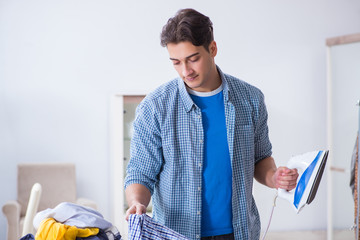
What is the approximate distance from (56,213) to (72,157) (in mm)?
2880

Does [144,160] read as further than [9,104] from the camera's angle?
No

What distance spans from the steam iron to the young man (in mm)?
38

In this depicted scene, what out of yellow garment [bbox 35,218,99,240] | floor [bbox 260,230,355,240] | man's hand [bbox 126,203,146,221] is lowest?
floor [bbox 260,230,355,240]

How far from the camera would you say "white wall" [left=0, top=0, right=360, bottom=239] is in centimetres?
456

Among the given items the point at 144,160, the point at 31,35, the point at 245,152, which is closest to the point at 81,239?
the point at 144,160

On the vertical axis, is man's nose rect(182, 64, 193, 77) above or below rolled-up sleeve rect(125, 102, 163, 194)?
above

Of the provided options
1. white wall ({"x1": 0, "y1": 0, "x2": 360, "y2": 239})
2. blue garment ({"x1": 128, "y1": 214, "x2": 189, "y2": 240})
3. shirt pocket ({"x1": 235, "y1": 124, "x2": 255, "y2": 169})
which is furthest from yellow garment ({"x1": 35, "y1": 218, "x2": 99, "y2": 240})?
white wall ({"x1": 0, "y1": 0, "x2": 360, "y2": 239})

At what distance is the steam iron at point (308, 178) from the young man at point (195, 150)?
4 cm

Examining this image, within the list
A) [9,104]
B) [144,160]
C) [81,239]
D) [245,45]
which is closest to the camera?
[144,160]

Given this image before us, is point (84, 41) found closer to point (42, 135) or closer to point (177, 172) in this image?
point (42, 135)

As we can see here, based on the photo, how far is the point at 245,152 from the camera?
166 cm

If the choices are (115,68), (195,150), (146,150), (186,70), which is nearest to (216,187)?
(195,150)

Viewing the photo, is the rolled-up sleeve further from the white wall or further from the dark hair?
the white wall

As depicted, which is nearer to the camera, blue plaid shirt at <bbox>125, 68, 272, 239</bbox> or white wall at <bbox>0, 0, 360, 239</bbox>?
blue plaid shirt at <bbox>125, 68, 272, 239</bbox>
